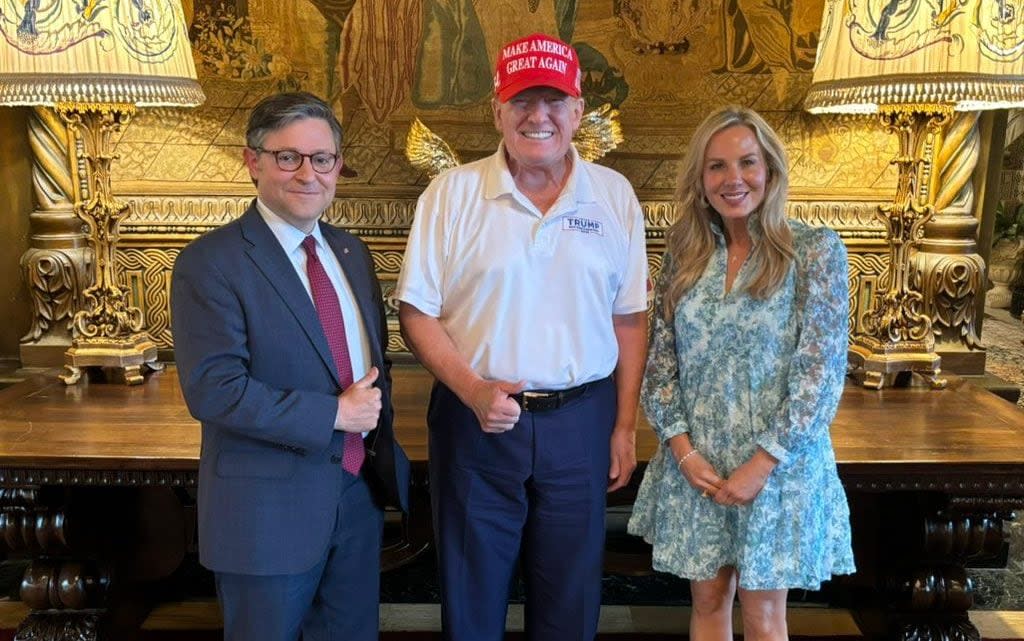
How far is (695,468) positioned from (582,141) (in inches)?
59.6

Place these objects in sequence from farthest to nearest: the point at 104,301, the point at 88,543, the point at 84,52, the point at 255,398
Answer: the point at 104,301 < the point at 88,543 < the point at 84,52 < the point at 255,398

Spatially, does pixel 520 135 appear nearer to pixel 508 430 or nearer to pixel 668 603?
pixel 508 430

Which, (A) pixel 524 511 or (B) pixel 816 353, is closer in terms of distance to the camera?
(B) pixel 816 353

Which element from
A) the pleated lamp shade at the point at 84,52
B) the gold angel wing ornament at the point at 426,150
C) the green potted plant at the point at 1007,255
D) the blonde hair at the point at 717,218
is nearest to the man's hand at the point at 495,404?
the blonde hair at the point at 717,218

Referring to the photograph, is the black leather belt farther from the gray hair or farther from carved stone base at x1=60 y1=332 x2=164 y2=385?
carved stone base at x1=60 y1=332 x2=164 y2=385

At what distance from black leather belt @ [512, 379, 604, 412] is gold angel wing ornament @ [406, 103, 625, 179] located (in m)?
1.37

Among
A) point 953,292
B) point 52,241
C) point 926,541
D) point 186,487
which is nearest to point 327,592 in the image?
point 186,487

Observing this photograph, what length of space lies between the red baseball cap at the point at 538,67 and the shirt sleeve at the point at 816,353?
66 cm

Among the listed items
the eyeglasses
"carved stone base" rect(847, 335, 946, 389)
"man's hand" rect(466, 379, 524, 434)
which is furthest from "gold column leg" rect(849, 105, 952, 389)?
the eyeglasses

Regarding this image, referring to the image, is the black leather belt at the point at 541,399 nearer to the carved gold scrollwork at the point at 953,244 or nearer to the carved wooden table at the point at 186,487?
the carved wooden table at the point at 186,487

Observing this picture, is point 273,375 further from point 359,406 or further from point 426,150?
point 426,150

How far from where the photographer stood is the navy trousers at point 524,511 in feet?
6.39

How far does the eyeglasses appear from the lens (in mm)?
1657

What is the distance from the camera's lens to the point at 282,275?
1672mm
